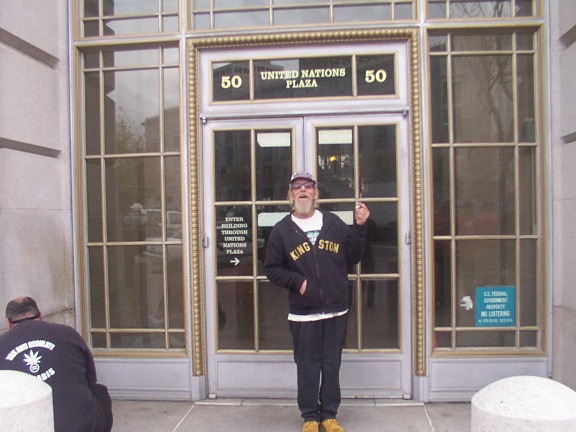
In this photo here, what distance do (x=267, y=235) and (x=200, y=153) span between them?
936mm

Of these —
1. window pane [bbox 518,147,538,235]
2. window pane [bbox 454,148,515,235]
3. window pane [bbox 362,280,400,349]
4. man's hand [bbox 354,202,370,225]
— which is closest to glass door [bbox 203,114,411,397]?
window pane [bbox 362,280,400,349]

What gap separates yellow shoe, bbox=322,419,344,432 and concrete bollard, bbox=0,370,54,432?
205 centimetres

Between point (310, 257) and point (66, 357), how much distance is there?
1694 millimetres

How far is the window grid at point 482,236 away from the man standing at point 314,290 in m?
1.02

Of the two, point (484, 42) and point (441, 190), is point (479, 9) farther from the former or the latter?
point (441, 190)

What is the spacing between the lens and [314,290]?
3.39 meters

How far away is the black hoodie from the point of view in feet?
11.1

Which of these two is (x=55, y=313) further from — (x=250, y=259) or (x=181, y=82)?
(x=181, y=82)

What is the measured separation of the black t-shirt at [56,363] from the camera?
7.69 ft

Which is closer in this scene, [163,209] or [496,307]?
[496,307]

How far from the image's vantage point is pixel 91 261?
4312 mm

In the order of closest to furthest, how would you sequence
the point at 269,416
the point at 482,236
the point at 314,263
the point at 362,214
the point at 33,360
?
1. the point at 33,360
2. the point at 362,214
3. the point at 314,263
4. the point at 269,416
5. the point at 482,236

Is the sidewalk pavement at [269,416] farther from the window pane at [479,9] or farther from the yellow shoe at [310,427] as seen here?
the window pane at [479,9]

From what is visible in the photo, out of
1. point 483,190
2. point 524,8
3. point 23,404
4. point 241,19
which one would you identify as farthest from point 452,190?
point 23,404
